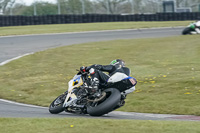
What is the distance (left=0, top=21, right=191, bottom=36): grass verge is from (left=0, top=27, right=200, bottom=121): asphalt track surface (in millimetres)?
1740

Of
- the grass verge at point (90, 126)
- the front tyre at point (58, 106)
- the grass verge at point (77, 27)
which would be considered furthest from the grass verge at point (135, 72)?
the grass verge at point (77, 27)

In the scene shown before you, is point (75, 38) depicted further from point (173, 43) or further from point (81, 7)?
point (81, 7)

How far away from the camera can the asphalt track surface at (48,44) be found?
8588 millimetres

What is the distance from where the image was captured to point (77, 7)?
39.9 m

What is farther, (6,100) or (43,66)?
(43,66)

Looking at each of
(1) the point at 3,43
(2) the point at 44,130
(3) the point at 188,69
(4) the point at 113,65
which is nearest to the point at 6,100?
(4) the point at 113,65

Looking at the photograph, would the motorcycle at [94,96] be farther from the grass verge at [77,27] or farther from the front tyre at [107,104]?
the grass verge at [77,27]

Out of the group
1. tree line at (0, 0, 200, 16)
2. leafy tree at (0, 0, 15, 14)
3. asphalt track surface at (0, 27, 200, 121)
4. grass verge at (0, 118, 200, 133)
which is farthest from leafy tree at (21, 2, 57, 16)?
grass verge at (0, 118, 200, 133)

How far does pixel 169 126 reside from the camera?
655 centimetres

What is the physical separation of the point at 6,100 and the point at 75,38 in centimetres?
1444

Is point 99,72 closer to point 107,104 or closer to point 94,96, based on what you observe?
point 94,96

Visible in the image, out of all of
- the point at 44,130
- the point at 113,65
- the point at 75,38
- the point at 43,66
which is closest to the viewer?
the point at 44,130

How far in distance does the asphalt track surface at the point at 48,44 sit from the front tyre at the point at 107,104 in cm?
46

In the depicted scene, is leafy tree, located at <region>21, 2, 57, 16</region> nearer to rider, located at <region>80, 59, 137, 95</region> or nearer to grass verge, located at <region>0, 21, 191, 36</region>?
grass verge, located at <region>0, 21, 191, 36</region>
